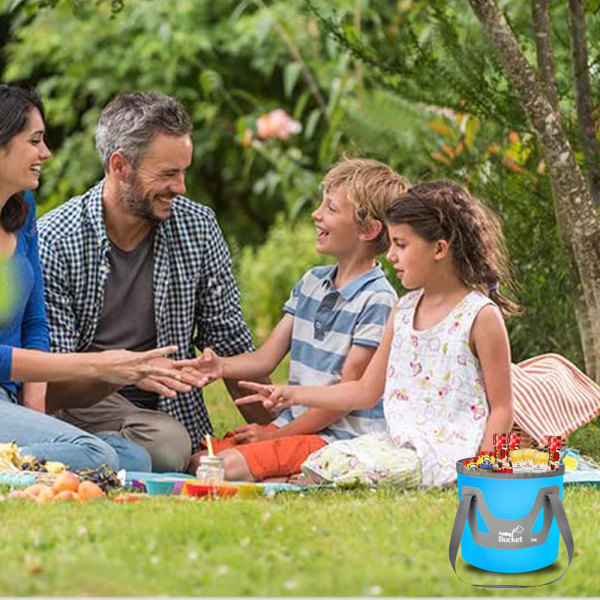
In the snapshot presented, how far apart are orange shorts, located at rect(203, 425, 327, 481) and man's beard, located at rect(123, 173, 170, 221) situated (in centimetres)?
89

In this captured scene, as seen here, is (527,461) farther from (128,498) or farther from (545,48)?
(545,48)

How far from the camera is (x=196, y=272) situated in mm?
4930

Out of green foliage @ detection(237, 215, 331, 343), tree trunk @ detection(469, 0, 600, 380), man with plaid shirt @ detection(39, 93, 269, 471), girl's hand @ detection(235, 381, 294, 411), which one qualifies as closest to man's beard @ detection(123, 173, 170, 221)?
man with plaid shirt @ detection(39, 93, 269, 471)

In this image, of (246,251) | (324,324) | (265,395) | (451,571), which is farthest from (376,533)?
(246,251)

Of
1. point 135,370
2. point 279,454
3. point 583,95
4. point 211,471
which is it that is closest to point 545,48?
point 583,95

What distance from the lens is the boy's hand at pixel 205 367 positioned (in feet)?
14.7

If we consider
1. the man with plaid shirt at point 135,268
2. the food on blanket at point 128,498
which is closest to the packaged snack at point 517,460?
the food on blanket at point 128,498

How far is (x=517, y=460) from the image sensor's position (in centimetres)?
329

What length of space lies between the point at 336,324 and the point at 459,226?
0.57 meters

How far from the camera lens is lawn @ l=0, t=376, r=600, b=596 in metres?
2.86

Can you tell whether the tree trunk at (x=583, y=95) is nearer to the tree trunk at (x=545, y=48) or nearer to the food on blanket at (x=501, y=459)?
the tree trunk at (x=545, y=48)

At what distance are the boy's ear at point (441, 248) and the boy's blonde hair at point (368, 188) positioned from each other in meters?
0.36

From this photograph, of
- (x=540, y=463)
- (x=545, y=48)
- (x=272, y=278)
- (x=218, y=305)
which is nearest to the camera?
(x=540, y=463)

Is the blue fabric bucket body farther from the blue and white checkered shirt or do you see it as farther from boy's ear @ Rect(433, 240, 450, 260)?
the blue and white checkered shirt
